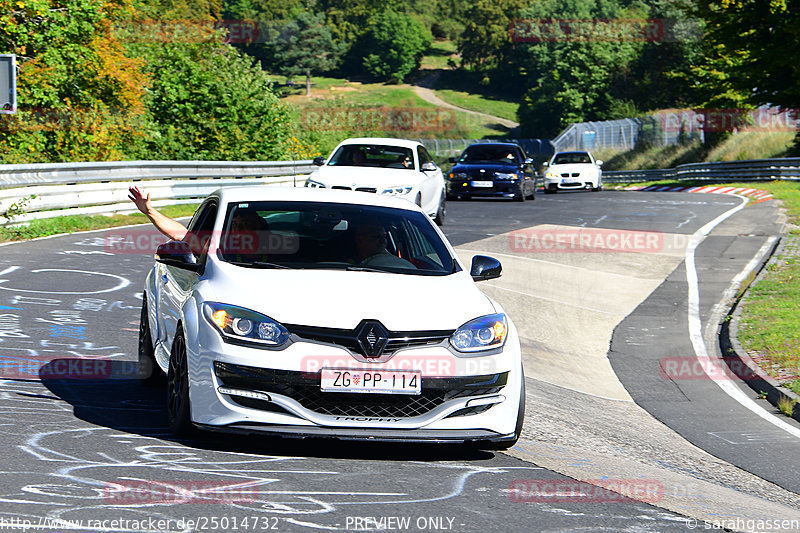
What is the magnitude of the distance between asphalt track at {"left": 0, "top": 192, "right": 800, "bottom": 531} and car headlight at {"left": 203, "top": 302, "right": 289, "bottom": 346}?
0.66m

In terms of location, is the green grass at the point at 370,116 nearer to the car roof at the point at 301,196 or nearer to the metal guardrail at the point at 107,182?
the metal guardrail at the point at 107,182

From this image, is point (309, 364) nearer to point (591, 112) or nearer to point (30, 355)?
point (30, 355)

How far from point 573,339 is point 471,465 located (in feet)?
24.5

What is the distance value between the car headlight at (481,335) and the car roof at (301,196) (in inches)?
66.0

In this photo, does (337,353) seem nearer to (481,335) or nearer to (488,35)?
(481,335)

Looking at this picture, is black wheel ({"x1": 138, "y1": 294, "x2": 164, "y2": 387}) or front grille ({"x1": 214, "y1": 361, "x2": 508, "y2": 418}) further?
black wheel ({"x1": 138, "y1": 294, "x2": 164, "y2": 387})

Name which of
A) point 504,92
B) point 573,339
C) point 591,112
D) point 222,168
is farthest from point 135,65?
point 504,92

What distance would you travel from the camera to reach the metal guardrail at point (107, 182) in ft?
61.8

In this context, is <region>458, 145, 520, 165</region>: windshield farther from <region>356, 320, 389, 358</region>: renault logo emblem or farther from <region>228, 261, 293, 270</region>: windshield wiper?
<region>356, 320, 389, 358</region>: renault logo emblem

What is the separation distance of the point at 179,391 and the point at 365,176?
13.5 metres

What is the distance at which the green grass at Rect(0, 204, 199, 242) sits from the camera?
18.1m

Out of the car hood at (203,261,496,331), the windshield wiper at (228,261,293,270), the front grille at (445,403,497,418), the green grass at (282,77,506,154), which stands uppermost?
the green grass at (282,77,506,154)

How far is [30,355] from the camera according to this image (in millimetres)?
8883

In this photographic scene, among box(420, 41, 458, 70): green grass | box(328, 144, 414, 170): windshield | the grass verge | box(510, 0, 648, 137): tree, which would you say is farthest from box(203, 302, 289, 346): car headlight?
box(420, 41, 458, 70): green grass
